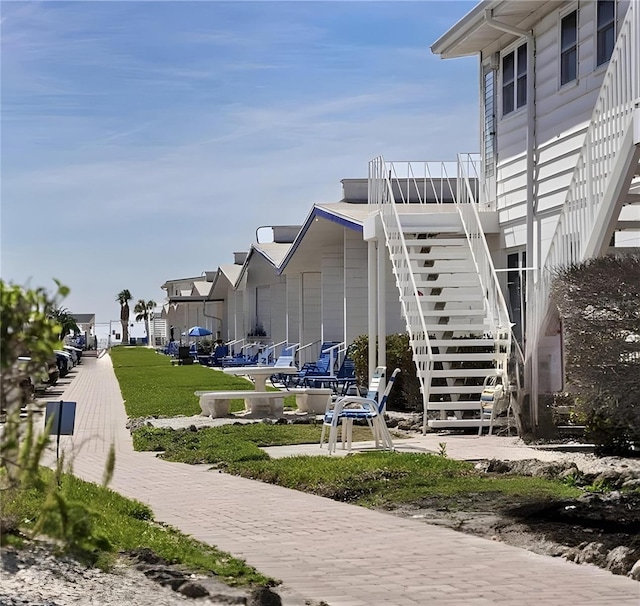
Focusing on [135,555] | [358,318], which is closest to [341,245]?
[358,318]

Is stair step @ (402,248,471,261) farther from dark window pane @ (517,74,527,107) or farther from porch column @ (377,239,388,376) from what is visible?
dark window pane @ (517,74,527,107)

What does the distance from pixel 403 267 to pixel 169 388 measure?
1282 cm

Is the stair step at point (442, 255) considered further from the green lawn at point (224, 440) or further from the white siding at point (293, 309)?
the white siding at point (293, 309)

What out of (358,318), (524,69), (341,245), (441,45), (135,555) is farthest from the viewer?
(341,245)

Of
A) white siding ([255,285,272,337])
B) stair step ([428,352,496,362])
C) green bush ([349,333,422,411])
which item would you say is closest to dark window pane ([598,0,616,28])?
stair step ([428,352,496,362])

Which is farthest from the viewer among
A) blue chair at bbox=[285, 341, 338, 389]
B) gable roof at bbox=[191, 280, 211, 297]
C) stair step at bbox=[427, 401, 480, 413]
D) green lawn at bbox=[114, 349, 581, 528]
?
gable roof at bbox=[191, 280, 211, 297]

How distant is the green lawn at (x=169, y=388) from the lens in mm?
22023

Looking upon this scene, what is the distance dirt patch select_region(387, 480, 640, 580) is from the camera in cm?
734

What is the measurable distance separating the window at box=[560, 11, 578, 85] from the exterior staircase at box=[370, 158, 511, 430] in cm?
275

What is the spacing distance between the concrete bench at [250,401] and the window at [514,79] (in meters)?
6.60

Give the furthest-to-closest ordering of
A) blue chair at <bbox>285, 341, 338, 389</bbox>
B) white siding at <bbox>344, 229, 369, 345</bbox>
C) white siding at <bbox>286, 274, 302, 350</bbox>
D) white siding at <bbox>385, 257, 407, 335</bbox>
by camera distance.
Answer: white siding at <bbox>286, 274, 302, 350</bbox> → white siding at <bbox>344, 229, 369, 345</bbox> → white siding at <bbox>385, 257, 407, 335</bbox> → blue chair at <bbox>285, 341, 338, 389</bbox>

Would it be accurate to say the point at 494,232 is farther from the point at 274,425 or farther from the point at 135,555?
the point at 135,555

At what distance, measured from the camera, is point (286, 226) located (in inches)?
1695

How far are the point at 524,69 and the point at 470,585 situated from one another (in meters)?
13.8
